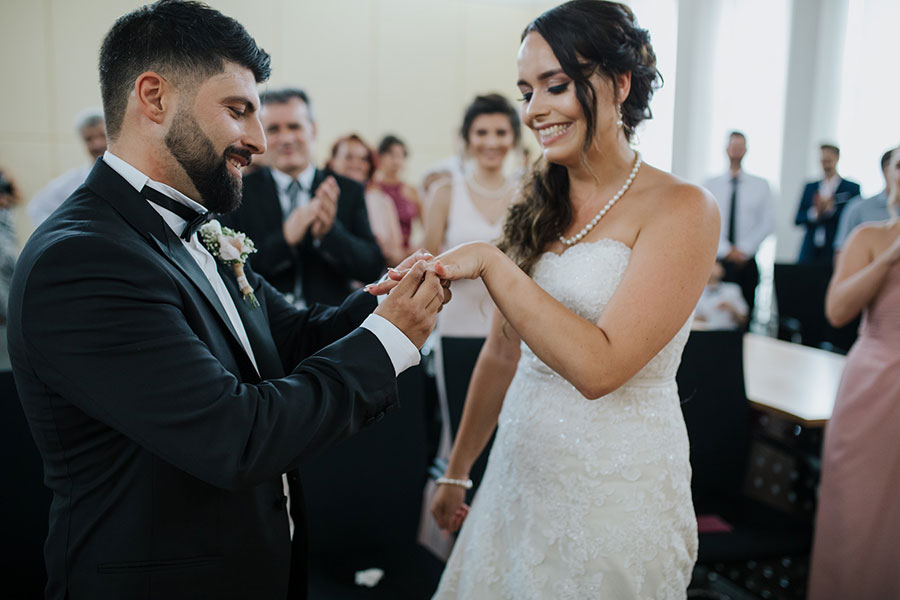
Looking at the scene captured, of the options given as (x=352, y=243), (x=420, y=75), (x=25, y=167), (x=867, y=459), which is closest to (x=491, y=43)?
(x=420, y=75)

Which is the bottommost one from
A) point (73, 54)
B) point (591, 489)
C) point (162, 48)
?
point (591, 489)

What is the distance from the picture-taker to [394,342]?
126cm

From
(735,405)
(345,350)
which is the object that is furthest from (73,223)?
(735,405)

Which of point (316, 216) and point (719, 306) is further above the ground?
point (316, 216)

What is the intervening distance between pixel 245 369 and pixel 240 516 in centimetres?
27

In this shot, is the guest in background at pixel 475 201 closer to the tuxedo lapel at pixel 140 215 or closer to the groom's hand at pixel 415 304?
the groom's hand at pixel 415 304

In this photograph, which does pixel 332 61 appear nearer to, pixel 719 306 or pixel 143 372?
pixel 719 306

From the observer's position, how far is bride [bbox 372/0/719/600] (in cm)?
142

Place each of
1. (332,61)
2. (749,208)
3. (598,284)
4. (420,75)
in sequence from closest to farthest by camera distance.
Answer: (598,284) < (749,208) < (332,61) < (420,75)

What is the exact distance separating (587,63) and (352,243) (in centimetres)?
152

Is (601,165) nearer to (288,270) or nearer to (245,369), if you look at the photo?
(245,369)

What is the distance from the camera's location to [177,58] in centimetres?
125

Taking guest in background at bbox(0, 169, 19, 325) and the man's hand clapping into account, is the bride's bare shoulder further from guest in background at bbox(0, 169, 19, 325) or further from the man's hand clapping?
guest in background at bbox(0, 169, 19, 325)

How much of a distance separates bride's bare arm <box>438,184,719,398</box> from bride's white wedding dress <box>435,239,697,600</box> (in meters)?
0.13
